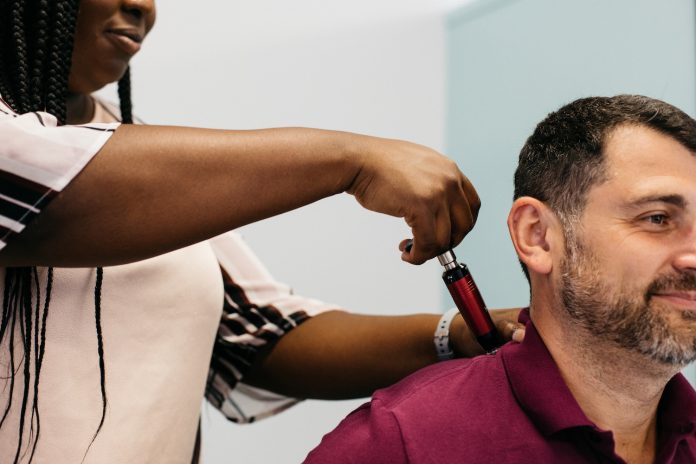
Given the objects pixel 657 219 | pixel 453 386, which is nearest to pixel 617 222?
pixel 657 219

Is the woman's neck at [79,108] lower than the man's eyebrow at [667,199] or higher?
higher

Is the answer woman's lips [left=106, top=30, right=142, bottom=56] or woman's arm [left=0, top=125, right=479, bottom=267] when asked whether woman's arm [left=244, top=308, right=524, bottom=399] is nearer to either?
woman's arm [left=0, top=125, right=479, bottom=267]

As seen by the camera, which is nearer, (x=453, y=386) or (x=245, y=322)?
(x=453, y=386)

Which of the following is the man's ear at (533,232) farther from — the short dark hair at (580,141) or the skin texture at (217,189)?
the skin texture at (217,189)

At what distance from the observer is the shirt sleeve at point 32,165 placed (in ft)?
2.90

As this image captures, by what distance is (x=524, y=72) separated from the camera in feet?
8.63

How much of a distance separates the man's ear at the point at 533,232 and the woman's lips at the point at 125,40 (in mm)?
600

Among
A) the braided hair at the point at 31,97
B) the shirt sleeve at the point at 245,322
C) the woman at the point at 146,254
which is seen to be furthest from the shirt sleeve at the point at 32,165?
the shirt sleeve at the point at 245,322

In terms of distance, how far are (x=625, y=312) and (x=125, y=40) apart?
785 millimetres

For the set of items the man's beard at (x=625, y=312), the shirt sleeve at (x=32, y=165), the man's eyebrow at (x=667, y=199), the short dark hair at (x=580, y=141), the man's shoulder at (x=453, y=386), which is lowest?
the man's shoulder at (x=453, y=386)

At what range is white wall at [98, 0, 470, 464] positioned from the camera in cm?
225

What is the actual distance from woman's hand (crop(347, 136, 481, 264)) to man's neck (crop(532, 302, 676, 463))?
0.29 metres

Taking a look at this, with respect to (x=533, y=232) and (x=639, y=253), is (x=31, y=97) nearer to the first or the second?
(x=533, y=232)

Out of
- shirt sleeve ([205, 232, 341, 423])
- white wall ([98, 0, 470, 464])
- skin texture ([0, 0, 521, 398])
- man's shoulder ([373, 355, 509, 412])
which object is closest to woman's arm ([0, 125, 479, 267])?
skin texture ([0, 0, 521, 398])
